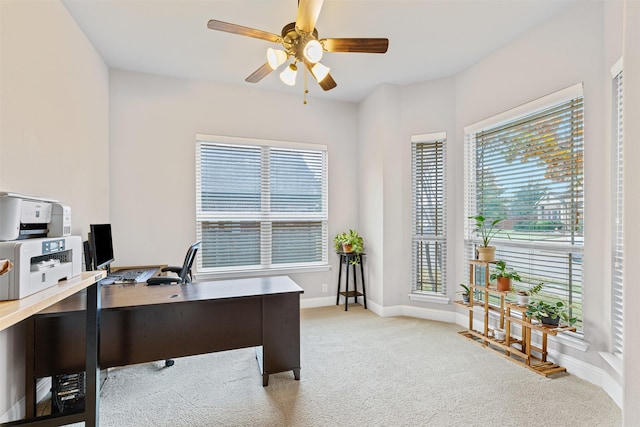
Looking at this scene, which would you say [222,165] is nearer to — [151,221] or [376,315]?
[151,221]

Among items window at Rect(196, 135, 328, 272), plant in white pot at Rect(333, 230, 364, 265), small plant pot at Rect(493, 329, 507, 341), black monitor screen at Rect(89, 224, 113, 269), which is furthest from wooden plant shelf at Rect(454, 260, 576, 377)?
black monitor screen at Rect(89, 224, 113, 269)

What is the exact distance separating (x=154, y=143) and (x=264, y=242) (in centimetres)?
180

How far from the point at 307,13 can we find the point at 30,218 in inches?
74.1

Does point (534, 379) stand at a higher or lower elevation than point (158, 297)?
lower

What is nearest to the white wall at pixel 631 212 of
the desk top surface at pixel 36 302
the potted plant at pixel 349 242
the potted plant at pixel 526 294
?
the desk top surface at pixel 36 302

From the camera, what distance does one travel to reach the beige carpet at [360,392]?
2.00 m

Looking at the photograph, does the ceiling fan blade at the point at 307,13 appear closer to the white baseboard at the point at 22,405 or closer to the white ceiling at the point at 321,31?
the white ceiling at the point at 321,31

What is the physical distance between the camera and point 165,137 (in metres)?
3.76

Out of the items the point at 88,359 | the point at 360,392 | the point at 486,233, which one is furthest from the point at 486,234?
the point at 88,359

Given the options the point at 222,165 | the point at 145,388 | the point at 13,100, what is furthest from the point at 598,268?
the point at 13,100

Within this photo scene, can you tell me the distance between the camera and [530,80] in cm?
288

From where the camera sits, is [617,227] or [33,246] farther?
[617,227]

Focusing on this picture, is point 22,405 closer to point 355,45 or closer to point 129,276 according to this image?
point 129,276

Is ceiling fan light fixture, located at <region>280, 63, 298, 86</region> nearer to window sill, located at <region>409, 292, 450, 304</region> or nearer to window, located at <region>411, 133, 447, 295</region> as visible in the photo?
window, located at <region>411, 133, 447, 295</region>
